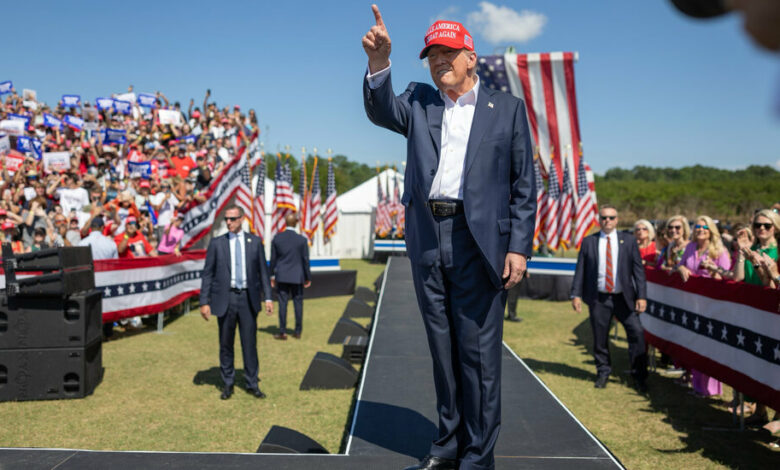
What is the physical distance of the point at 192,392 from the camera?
717 centimetres

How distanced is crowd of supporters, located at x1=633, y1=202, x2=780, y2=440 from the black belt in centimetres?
392

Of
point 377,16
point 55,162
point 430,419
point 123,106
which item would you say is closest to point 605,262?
point 430,419

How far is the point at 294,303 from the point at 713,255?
6.93 m

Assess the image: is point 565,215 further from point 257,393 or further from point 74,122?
point 74,122

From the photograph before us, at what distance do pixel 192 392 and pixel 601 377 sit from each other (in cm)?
512

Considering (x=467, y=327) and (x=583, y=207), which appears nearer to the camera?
(x=467, y=327)

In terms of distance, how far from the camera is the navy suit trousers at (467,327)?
8.91 ft

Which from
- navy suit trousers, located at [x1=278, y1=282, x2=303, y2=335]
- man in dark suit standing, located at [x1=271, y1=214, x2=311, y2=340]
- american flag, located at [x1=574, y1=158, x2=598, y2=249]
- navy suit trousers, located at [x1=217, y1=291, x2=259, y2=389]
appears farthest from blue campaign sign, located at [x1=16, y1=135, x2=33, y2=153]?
american flag, located at [x1=574, y1=158, x2=598, y2=249]

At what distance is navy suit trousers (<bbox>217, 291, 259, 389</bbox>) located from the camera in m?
6.74

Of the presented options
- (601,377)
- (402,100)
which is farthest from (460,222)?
(601,377)

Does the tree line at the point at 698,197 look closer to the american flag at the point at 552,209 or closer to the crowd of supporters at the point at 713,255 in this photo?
the american flag at the point at 552,209

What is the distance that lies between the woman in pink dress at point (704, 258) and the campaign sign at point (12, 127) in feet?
56.8

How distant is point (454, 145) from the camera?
2760mm

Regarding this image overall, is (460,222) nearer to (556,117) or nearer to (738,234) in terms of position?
(738,234)
